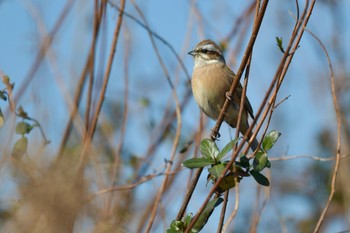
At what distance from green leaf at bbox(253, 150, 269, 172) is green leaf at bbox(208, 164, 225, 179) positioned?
0.12m

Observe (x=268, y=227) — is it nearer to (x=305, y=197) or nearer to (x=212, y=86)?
(x=305, y=197)

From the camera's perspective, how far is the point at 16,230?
201cm

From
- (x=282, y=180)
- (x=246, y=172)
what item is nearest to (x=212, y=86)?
(x=246, y=172)

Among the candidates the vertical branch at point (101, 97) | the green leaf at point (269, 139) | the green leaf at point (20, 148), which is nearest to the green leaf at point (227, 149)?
the green leaf at point (269, 139)

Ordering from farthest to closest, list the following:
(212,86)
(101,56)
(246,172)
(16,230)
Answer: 1. (212,86)
2. (101,56)
3. (246,172)
4. (16,230)

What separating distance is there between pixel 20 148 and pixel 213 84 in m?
1.81

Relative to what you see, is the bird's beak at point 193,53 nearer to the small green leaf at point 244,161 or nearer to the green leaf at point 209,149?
the green leaf at point 209,149

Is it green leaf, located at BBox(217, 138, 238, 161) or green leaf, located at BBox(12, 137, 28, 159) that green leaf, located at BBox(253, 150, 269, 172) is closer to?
green leaf, located at BBox(217, 138, 238, 161)

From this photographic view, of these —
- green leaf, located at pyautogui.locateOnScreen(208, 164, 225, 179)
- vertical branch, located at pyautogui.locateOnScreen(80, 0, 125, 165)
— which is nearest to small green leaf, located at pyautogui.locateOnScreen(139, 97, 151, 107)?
vertical branch, located at pyautogui.locateOnScreen(80, 0, 125, 165)

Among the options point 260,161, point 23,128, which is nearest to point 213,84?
point 23,128

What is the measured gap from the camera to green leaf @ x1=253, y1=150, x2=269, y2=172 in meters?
2.30

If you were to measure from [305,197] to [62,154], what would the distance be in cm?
434

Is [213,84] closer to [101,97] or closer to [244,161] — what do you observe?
[101,97]

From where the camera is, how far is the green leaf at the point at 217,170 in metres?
2.29
